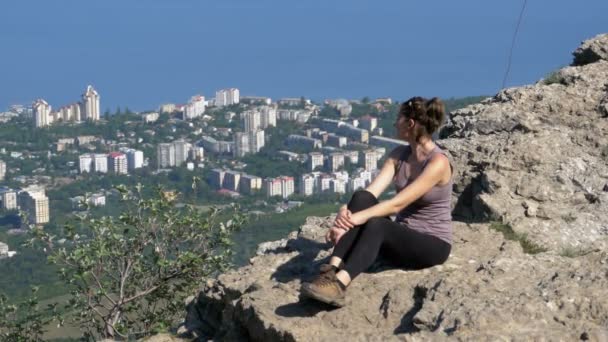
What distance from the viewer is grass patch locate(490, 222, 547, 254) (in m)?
6.47

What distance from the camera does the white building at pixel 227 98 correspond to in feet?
286

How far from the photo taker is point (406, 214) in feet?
20.2

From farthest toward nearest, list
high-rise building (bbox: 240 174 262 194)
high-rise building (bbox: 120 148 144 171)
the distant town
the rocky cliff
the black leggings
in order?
high-rise building (bbox: 120 148 144 171)
high-rise building (bbox: 240 174 262 194)
the distant town
the black leggings
the rocky cliff

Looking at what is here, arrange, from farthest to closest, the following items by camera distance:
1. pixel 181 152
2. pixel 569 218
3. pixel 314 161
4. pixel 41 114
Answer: pixel 41 114 < pixel 181 152 < pixel 314 161 < pixel 569 218

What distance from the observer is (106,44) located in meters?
145

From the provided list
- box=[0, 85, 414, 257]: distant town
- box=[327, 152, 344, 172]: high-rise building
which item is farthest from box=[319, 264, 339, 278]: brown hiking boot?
box=[327, 152, 344, 172]: high-rise building

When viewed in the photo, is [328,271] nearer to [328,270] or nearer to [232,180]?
[328,270]

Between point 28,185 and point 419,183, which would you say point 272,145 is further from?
point 419,183

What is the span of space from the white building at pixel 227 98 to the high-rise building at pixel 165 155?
2152cm

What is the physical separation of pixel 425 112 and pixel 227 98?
3227 inches

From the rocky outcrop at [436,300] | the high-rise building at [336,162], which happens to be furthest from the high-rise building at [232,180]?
the rocky outcrop at [436,300]

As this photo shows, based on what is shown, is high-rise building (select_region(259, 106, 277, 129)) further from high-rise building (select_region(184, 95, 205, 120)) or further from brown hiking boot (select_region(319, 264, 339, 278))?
brown hiking boot (select_region(319, 264, 339, 278))

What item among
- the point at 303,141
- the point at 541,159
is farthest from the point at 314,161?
the point at 541,159

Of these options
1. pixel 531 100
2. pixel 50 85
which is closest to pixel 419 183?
pixel 531 100
